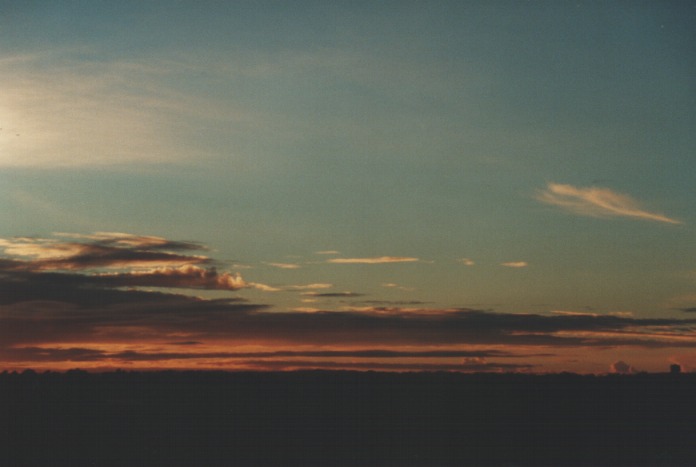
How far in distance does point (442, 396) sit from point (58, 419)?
180 feet

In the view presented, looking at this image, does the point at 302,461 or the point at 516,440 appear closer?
the point at 302,461

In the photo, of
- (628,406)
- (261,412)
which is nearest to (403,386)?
(628,406)

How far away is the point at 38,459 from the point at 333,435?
22.9 m

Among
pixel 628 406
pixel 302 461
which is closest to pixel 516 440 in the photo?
pixel 302 461

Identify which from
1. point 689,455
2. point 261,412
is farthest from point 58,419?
point 689,455

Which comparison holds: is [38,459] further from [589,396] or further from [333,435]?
[589,396]

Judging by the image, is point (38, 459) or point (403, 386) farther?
point (403, 386)

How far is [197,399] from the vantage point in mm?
89875

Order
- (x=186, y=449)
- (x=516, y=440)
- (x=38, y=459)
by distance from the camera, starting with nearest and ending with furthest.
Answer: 1. (x=38, y=459)
2. (x=186, y=449)
3. (x=516, y=440)

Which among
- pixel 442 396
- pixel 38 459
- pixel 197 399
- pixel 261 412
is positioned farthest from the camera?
pixel 442 396

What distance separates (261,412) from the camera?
257 feet

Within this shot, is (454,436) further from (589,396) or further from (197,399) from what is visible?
(589,396)

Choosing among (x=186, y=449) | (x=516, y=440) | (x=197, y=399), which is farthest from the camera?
(x=197, y=399)

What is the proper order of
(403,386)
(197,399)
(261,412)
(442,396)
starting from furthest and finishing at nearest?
(403,386) → (442,396) → (197,399) → (261,412)
